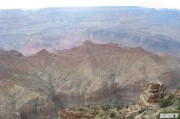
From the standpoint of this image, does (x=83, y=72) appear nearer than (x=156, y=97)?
No

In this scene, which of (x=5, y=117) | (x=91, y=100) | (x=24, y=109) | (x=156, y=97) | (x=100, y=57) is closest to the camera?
(x=156, y=97)

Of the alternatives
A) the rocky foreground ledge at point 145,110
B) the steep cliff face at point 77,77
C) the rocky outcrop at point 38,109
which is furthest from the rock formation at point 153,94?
the rocky outcrop at point 38,109

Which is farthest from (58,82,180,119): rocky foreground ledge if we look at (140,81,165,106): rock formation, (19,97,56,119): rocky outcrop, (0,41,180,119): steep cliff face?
(19,97,56,119): rocky outcrop

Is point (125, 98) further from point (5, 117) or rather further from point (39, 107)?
point (5, 117)

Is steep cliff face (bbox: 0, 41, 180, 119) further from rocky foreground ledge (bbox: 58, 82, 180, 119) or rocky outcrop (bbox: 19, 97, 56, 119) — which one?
rocky foreground ledge (bbox: 58, 82, 180, 119)

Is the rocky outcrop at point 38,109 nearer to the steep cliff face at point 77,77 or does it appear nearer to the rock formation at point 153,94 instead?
the steep cliff face at point 77,77

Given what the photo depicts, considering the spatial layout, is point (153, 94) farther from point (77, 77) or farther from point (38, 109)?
point (77, 77)

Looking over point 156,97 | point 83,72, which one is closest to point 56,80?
point 83,72

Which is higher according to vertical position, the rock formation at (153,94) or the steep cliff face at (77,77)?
the rock formation at (153,94)
